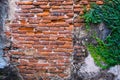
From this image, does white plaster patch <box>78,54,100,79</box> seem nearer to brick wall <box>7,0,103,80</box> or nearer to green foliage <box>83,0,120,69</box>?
green foliage <box>83,0,120,69</box>

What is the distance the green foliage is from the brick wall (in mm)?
209

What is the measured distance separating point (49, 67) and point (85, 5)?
1.22 m

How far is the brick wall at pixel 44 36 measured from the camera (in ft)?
15.5

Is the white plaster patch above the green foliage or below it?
below

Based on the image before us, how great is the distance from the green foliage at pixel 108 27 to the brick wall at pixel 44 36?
0.21m

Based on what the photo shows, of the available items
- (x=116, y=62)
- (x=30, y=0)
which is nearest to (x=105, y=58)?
(x=116, y=62)

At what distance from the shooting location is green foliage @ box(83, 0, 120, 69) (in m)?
4.63

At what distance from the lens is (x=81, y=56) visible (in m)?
4.79

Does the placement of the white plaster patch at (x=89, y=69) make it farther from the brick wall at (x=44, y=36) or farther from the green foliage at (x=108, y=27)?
the brick wall at (x=44, y=36)

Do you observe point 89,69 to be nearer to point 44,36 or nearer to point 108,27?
point 108,27

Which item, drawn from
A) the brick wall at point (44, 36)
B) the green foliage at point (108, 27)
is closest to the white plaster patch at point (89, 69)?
the green foliage at point (108, 27)

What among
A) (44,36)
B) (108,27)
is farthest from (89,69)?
(44,36)

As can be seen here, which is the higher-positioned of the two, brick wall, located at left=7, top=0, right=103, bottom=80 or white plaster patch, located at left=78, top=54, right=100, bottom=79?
brick wall, located at left=7, top=0, right=103, bottom=80

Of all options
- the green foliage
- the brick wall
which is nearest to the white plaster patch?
the green foliage
